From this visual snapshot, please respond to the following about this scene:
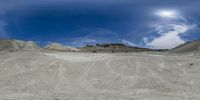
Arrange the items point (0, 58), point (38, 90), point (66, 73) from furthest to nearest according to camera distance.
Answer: point (0, 58)
point (66, 73)
point (38, 90)

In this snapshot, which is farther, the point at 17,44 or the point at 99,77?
the point at 17,44

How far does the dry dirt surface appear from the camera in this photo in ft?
94.6

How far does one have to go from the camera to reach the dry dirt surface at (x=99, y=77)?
2885 centimetres

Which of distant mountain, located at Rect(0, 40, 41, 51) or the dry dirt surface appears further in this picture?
distant mountain, located at Rect(0, 40, 41, 51)

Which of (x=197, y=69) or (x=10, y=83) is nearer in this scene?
(x=10, y=83)

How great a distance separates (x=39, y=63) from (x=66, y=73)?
3.76m

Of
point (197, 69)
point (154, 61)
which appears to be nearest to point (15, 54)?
point (154, 61)

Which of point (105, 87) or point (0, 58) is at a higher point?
point (0, 58)

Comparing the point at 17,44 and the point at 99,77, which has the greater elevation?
the point at 17,44

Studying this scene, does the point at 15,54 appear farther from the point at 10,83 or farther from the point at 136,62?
the point at 136,62

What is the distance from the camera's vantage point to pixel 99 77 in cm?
3388

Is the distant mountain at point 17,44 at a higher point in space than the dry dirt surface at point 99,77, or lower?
higher

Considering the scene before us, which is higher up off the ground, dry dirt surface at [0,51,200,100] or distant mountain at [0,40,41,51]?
distant mountain at [0,40,41,51]

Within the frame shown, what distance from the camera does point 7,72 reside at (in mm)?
35188
